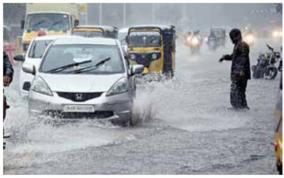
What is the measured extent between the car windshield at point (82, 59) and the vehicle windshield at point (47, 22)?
624 inches

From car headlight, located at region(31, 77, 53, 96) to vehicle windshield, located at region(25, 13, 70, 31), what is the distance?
665 inches

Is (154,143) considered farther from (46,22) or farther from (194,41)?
(194,41)

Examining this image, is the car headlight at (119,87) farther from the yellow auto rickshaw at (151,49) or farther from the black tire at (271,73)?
the black tire at (271,73)

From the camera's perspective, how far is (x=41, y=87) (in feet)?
39.5

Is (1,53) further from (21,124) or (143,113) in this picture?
(143,113)

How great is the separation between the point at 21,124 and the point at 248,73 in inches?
207

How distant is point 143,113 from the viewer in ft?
44.0

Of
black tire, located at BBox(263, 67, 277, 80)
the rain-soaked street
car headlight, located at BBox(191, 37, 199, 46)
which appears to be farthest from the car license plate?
car headlight, located at BBox(191, 37, 199, 46)

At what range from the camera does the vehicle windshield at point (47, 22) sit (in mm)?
29031

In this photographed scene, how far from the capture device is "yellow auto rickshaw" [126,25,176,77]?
2447cm

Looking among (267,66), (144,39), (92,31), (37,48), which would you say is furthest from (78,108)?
(92,31)

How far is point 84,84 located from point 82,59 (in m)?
0.96

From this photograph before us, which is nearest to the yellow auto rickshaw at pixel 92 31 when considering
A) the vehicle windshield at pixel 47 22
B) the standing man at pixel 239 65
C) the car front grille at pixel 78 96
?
the vehicle windshield at pixel 47 22

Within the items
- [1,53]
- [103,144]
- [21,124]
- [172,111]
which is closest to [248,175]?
[103,144]
